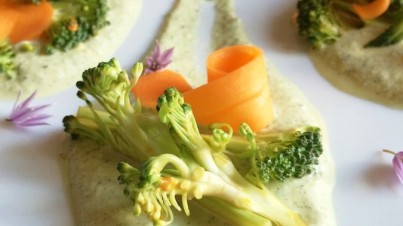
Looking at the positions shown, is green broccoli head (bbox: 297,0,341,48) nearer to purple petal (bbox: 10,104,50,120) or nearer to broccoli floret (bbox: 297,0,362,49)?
broccoli floret (bbox: 297,0,362,49)

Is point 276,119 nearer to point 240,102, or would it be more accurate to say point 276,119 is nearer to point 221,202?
point 240,102

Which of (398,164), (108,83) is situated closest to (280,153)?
(398,164)

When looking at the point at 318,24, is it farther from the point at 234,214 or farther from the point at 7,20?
the point at 7,20

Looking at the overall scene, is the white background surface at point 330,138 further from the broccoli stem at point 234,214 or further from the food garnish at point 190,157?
the broccoli stem at point 234,214

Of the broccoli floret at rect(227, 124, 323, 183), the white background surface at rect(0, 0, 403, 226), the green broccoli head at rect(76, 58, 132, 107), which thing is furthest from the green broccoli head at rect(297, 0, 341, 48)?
the green broccoli head at rect(76, 58, 132, 107)

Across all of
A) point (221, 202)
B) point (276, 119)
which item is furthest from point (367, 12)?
point (221, 202)

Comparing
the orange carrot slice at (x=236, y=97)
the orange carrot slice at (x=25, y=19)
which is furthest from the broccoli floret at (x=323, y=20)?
the orange carrot slice at (x=25, y=19)

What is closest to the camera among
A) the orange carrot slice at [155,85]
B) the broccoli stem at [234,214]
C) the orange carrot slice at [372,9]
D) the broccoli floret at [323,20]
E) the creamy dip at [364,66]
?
the broccoli stem at [234,214]
